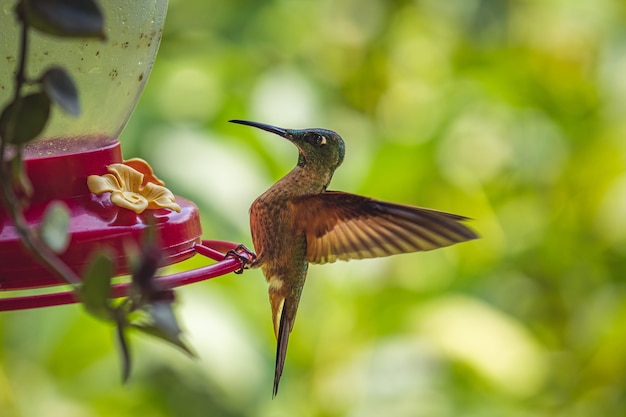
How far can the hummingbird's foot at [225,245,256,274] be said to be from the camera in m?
1.77

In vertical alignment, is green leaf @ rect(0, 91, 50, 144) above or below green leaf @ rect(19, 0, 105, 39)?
below

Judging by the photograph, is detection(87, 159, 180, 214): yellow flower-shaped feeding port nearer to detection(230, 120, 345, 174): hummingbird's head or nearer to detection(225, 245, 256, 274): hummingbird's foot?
detection(225, 245, 256, 274): hummingbird's foot

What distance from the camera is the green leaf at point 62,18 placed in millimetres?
837

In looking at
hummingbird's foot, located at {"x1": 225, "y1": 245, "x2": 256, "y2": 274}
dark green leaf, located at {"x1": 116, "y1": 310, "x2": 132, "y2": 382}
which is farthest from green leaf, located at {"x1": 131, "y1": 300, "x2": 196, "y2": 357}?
hummingbird's foot, located at {"x1": 225, "y1": 245, "x2": 256, "y2": 274}

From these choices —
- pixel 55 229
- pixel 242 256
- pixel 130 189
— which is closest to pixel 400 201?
pixel 242 256

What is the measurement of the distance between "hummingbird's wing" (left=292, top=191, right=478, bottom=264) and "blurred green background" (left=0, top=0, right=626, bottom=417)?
1.23 meters

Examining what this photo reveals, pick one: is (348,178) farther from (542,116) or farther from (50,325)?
(542,116)

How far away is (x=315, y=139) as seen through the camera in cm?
211

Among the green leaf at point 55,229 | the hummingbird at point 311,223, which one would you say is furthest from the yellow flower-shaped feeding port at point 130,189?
the green leaf at point 55,229

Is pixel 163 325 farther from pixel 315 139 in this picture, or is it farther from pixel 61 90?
pixel 315 139

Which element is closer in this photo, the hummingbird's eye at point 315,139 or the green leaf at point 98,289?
the green leaf at point 98,289

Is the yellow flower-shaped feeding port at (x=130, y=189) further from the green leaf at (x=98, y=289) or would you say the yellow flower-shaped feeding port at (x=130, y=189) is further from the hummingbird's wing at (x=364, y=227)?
the green leaf at (x=98, y=289)

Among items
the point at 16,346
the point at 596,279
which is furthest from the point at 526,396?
the point at 16,346

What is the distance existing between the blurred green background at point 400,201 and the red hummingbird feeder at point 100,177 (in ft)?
4.80
